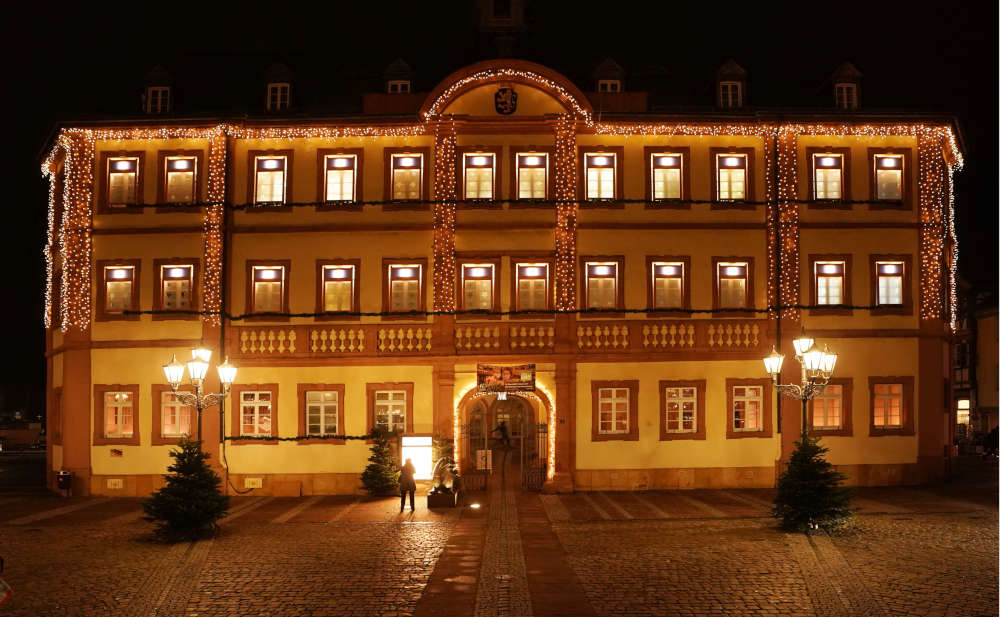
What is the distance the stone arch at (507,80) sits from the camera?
91.4 feet

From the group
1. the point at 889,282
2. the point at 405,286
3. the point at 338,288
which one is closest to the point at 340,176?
the point at 338,288

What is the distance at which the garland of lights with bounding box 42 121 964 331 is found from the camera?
28.0 meters

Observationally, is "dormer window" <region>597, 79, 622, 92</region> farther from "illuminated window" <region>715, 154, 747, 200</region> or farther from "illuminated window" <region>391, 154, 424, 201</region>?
"illuminated window" <region>391, 154, 424, 201</region>

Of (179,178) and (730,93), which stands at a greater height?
(730,93)

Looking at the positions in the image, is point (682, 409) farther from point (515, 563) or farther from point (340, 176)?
point (515, 563)

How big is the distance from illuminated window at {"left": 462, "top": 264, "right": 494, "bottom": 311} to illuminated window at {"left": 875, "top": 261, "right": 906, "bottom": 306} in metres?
11.6

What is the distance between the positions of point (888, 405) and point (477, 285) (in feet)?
41.9

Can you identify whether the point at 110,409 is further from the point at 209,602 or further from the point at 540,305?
the point at 209,602

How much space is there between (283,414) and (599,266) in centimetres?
1033

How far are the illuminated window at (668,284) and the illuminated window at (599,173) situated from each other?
2.61 meters

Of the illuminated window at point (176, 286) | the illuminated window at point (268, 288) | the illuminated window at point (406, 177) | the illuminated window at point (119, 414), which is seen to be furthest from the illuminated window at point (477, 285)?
the illuminated window at point (119, 414)

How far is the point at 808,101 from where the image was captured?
30.4 meters

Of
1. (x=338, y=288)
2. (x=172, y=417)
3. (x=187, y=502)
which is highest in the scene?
(x=338, y=288)

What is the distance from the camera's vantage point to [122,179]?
28.7 meters
